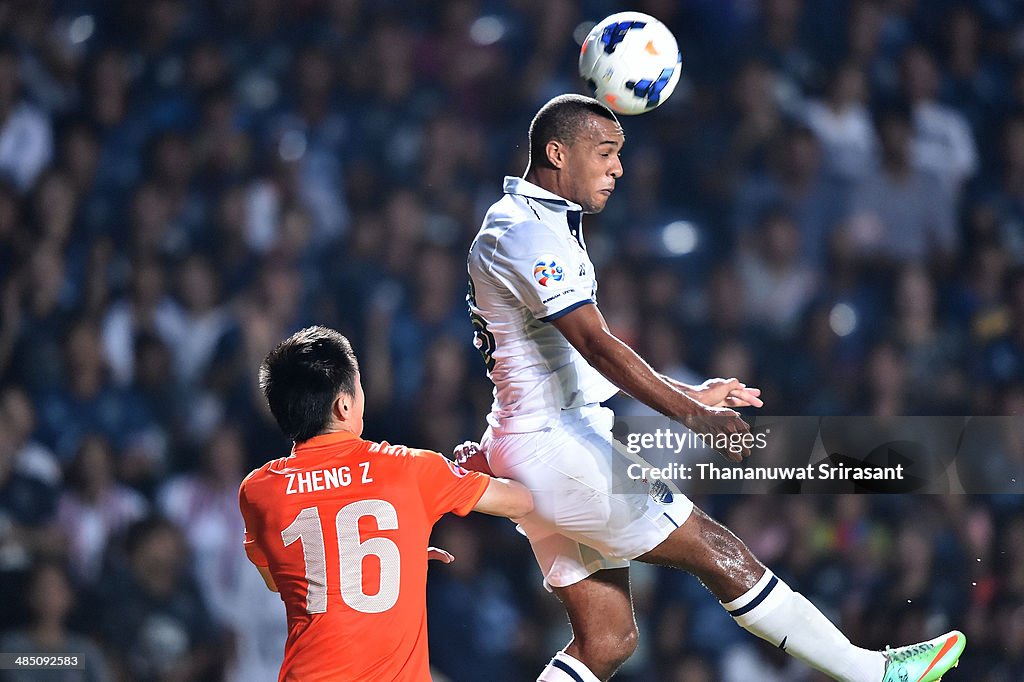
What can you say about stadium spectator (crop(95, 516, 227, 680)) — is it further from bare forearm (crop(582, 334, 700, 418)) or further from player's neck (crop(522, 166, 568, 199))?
bare forearm (crop(582, 334, 700, 418))

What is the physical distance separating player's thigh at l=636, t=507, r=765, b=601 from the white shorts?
3 centimetres

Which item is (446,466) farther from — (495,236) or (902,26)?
(902,26)

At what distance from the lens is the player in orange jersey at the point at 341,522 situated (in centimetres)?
260

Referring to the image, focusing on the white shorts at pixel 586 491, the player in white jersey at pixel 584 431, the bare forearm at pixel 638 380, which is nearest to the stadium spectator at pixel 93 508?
the player in white jersey at pixel 584 431

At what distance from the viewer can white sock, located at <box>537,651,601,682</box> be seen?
122 inches

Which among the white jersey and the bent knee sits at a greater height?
the white jersey

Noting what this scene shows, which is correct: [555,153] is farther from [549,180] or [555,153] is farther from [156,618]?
[156,618]

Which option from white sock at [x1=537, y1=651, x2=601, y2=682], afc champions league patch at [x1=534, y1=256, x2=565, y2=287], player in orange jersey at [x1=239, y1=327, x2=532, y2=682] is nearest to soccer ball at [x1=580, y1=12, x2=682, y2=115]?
afc champions league patch at [x1=534, y1=256, x2=565, y2=287]

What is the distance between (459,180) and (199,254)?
A: 4.66 feet

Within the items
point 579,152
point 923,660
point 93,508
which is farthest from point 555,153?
point 93,508

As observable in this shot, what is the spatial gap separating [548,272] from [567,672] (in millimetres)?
1063

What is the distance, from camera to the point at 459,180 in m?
6.28

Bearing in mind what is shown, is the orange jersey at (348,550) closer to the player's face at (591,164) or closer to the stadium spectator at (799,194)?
the player's face at (591,164)

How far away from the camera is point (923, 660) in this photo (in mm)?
3100
